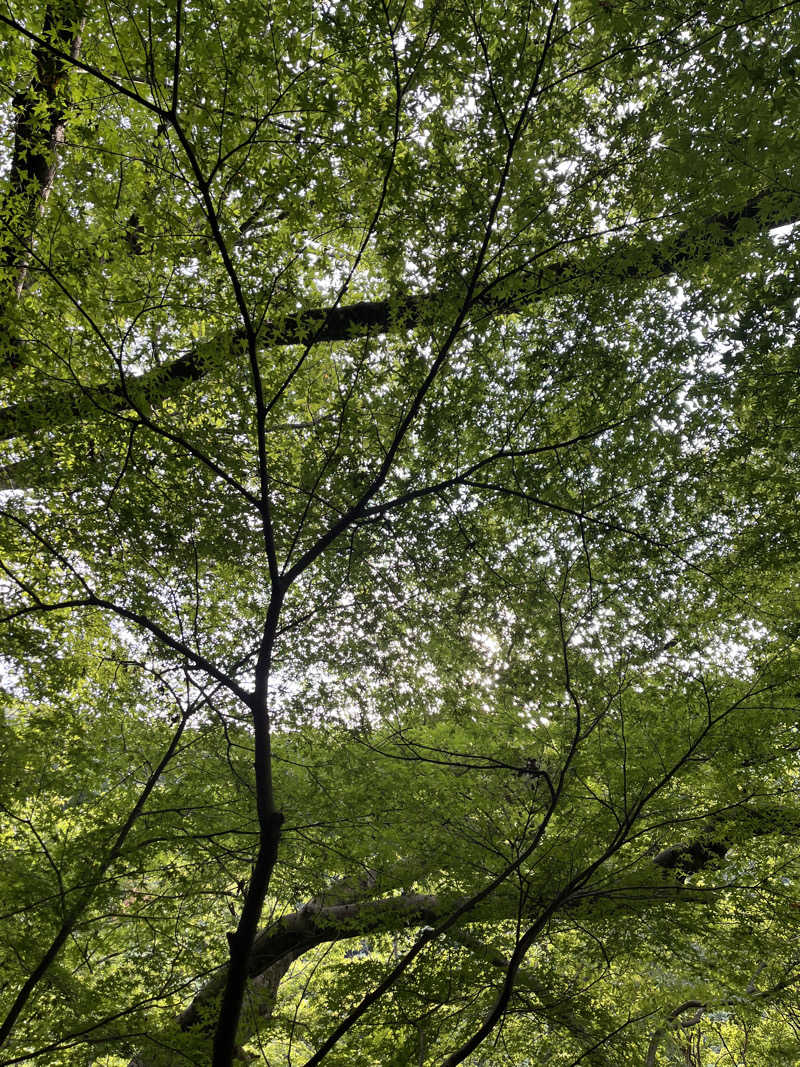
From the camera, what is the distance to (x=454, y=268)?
2840mm

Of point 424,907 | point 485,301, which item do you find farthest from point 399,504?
point 424,907

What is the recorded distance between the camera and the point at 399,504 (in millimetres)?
3447

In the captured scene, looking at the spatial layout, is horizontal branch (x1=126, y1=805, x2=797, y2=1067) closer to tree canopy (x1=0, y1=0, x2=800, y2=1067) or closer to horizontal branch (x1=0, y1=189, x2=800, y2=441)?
tree canopy (x1=0, y1=0, x2=800, y2=1067)

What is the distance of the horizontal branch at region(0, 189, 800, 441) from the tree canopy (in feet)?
0.11

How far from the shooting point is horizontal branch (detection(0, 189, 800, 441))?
282 centimetres

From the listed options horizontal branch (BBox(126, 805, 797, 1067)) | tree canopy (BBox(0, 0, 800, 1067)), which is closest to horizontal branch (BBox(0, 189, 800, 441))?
tree canopy (BBox(0, 0, 800, 1067))

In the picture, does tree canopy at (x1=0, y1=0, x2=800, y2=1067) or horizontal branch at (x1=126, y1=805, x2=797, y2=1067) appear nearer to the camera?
tree canopy at (x1=0, y1=0, x2=800, y2=1067)

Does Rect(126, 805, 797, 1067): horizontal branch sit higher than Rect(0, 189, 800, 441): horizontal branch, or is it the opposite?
Rect(0, 189, 800, 441): horizontal branch

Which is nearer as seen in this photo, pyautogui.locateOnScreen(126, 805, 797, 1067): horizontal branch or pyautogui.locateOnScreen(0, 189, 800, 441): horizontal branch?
pyautogui.locateOnScreen(0, 189, 800, 441): horizontal branch

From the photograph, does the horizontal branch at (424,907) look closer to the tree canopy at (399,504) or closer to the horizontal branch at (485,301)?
the tree canopy at (399,504)

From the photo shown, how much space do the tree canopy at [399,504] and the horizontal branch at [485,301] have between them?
0.11 feet

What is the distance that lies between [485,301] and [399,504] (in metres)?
1.20

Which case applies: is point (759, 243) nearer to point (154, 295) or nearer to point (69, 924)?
point (154, 295)

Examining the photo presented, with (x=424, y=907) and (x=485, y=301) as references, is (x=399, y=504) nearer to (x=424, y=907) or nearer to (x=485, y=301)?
(x=485, y=301)
